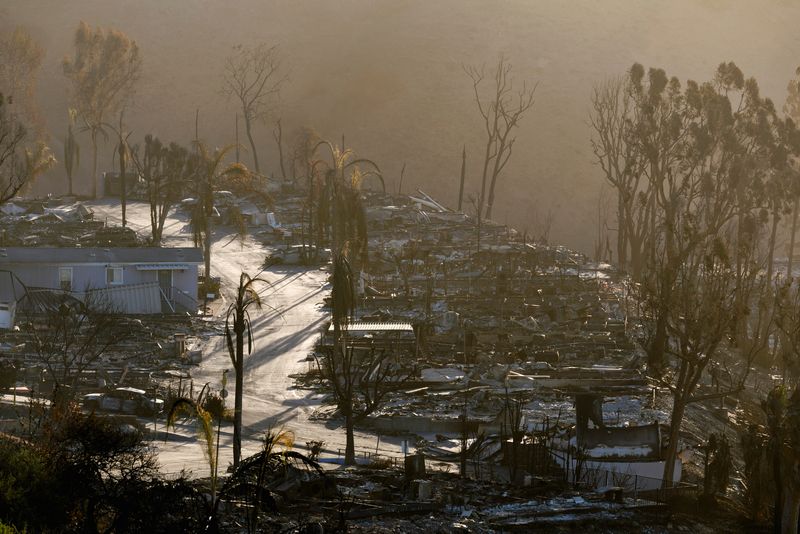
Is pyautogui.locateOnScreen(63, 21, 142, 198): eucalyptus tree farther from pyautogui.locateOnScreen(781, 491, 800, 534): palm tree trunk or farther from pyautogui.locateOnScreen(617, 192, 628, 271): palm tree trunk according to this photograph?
pyautogui.locateOnScreen(781, 491, 800, 534): palm tree trunk

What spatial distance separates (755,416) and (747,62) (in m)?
104

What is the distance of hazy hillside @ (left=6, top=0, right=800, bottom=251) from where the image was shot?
107 meters

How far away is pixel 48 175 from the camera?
338 ft

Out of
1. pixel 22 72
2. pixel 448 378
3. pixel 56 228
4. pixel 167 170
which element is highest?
pixel 22 72

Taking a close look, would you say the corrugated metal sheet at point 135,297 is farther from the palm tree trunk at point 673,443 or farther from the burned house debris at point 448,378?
the palm tree trunk at point 673,443

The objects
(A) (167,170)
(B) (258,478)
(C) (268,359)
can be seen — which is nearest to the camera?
(B) (258,478)

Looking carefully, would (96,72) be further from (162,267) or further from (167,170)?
(162,267)

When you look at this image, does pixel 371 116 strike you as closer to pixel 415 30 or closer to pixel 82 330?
pixel 415 30

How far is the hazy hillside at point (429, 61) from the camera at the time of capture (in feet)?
351

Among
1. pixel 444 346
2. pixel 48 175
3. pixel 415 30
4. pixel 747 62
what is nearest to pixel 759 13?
pixel 747 62

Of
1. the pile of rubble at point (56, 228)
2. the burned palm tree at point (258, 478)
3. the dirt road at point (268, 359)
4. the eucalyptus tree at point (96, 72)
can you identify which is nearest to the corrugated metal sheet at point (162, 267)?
the dirt road at point (268, 359)

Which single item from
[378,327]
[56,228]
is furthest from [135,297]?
[56,228]

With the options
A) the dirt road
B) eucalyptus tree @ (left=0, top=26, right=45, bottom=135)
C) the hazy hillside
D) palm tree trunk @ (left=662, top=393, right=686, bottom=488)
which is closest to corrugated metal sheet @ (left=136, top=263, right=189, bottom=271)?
the dirt road

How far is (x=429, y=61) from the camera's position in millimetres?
122125
